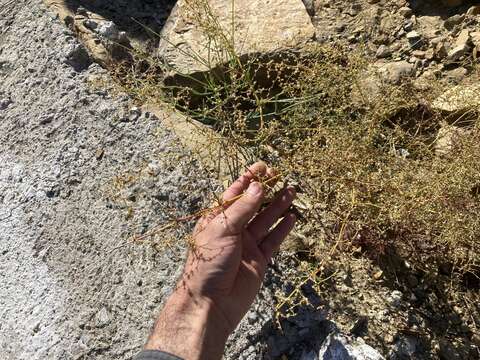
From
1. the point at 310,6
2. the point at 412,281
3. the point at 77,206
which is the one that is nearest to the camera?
the point at 412,281

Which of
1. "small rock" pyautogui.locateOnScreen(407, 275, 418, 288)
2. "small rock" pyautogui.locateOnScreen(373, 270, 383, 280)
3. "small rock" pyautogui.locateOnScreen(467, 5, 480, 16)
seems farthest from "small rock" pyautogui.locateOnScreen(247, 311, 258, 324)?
"small rock" pyautogui.locateOnScreen(467, 5, 480, 16)

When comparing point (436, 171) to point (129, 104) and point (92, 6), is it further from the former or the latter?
point (92, 6)

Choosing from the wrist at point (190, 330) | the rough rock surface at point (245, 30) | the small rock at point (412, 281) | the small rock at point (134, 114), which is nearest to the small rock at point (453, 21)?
the rough rock surface at point (245, 30)

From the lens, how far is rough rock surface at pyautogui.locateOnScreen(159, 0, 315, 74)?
96.5 inches

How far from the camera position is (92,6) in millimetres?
2734

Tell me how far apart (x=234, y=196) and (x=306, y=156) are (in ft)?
1.17

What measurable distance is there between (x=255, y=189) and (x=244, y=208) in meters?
0.07

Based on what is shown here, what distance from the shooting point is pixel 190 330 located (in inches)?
67.7

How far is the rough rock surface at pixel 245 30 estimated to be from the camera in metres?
2.45

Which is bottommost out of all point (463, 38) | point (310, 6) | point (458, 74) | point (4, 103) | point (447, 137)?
point (447, 137)

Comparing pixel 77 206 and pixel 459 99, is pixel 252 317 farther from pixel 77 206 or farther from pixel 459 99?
pixel 459 99

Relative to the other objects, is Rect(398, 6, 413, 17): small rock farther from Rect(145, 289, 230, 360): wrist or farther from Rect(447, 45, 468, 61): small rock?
Rect(145, 289, 230, 360): wrist

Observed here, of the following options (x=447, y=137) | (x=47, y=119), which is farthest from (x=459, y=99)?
(x=47, y=119)

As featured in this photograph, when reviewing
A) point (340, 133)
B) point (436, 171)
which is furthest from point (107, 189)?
point (436, 171)
